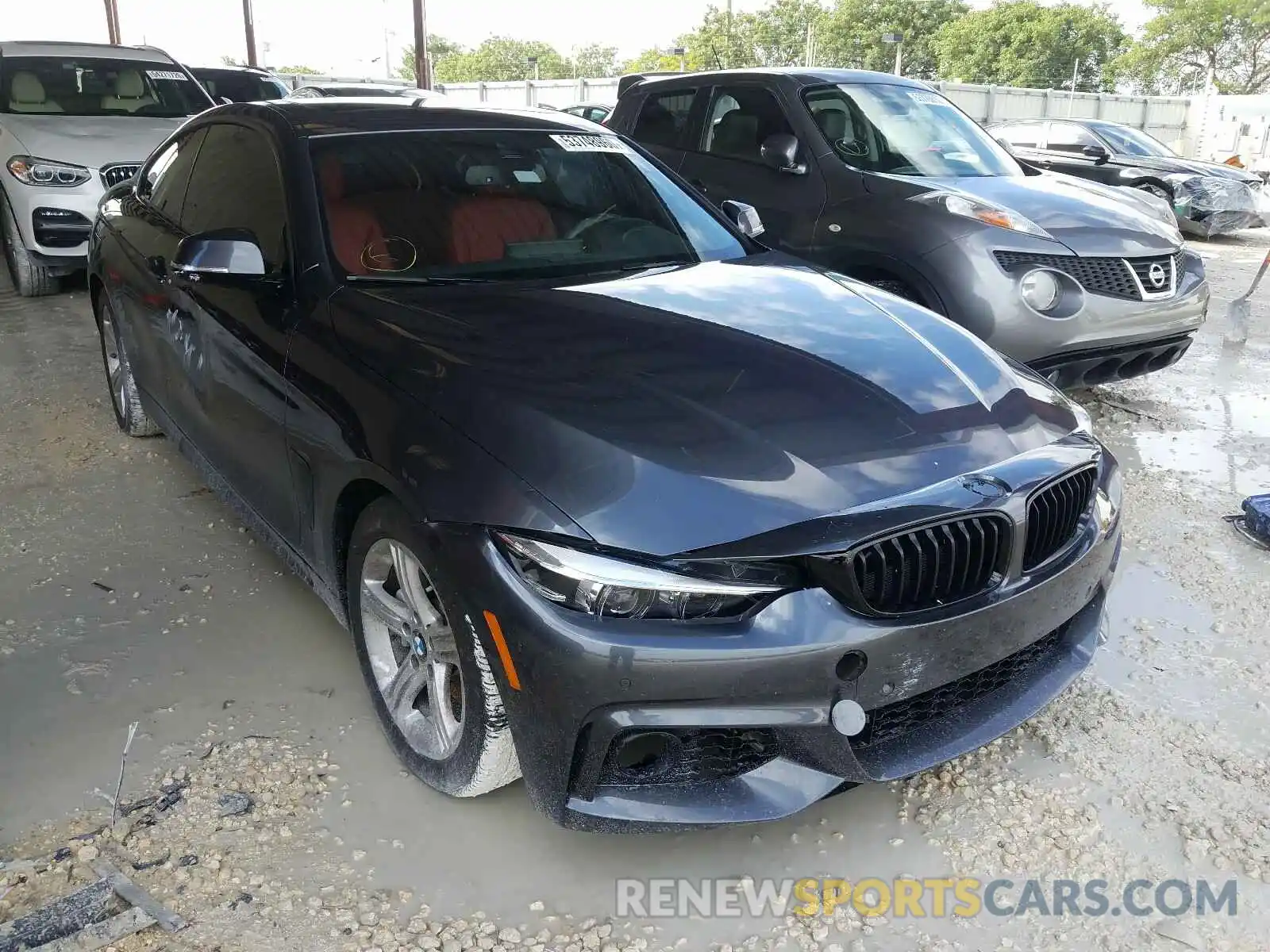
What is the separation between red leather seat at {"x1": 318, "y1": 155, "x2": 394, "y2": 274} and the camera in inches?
112

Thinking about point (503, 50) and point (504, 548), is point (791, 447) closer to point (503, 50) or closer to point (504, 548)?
point (504, 548)

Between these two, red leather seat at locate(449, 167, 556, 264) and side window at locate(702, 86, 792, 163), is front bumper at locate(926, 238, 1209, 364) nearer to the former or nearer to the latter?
side window at locate(702, 86, 792, 163)

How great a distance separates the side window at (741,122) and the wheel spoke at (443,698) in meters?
4.32

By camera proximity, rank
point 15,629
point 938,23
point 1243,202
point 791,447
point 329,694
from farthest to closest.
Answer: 1. point 938,23
2. point 1243,202
3. point 15,629
4. point 329,694
5. point 791,447

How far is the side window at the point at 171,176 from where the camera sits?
3.88 meters

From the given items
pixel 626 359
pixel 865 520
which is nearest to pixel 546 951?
pixel 865 520

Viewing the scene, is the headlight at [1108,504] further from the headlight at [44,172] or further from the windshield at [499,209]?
the headlight at [44,172]

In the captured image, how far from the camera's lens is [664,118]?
661 centimetres

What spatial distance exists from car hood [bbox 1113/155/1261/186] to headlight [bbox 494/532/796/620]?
40.3ft

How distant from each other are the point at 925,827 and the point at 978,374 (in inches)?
43.2

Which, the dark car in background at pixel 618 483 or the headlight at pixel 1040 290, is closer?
the dark car in background at pixel 618 483

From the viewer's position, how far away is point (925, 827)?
2.38 metres

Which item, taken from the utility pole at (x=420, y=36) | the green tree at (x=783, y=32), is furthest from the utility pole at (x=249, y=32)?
the green tree at (x=783, y=32)

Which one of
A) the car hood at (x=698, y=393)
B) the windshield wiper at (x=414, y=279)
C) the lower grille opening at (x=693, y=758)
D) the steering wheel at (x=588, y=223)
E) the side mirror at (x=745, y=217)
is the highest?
the steering wheel at (x=588, y=223)
